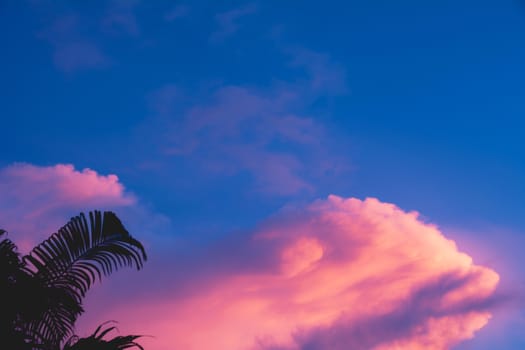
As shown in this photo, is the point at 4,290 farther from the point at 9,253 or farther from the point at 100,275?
the point at 100,275

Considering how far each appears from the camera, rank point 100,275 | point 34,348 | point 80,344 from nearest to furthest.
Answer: point 80,344 < point 34,348 < point 100,275

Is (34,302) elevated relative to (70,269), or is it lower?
lower

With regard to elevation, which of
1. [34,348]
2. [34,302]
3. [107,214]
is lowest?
[34,348]

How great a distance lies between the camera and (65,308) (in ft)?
21.2

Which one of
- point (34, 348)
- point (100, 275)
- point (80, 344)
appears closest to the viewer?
point (80, 344)

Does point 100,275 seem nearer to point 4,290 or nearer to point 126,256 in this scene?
point 126,256

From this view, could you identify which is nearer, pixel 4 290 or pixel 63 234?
pixel 4 290

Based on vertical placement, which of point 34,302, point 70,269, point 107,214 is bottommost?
point 34,302

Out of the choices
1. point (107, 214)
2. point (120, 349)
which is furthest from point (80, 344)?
point (107, 214)

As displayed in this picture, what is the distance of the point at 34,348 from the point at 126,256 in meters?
1.50

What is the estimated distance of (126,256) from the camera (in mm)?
6625

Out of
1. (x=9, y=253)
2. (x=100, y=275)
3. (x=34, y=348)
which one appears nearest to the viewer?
(x=34, y=348)

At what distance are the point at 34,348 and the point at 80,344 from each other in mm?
901

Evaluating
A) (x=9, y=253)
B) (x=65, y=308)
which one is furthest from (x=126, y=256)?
(x=9, y=253)
